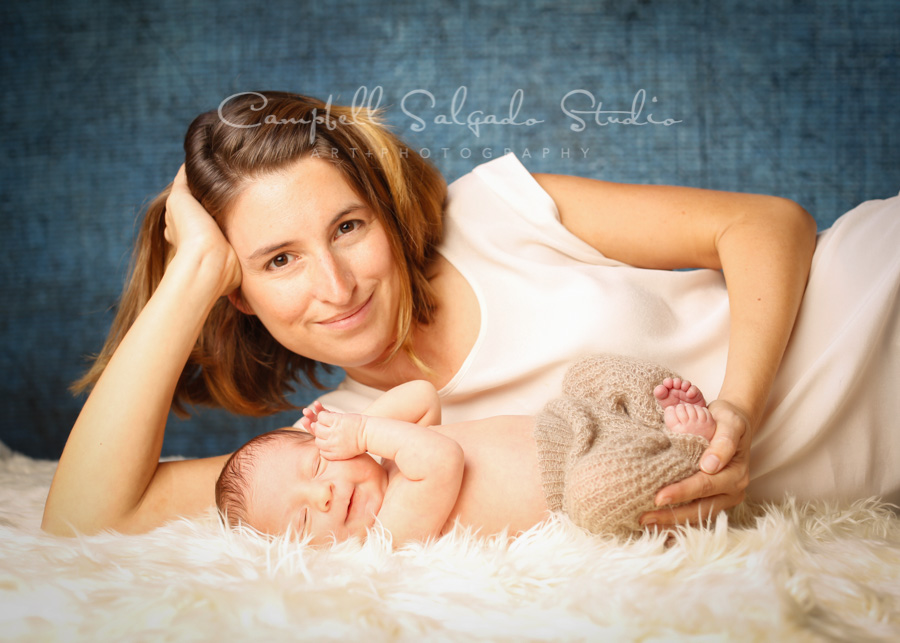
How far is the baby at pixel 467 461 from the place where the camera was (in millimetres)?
989

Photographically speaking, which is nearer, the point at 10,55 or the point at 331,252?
the point at 331,252

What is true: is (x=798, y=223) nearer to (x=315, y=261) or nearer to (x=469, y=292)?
(x=469, y=292)

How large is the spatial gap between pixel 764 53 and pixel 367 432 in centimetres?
192

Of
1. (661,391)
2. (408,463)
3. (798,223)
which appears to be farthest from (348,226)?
(798,223)

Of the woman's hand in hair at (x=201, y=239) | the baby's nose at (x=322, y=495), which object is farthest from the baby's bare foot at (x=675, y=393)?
the woman's hand in hair at (x=201, y=239)

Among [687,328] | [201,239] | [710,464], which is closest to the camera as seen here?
[710,464]

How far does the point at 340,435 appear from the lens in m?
1.07

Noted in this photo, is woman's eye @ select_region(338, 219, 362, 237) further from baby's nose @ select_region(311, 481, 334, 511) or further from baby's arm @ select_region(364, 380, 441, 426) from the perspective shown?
baby's nose @ select_region(311, 481, 334, 511)

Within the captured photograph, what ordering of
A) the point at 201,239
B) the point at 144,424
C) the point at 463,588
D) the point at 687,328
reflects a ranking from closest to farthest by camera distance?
the point at 463,588 → the point at 144,424 → the point at 201,239 → the point at 687,328

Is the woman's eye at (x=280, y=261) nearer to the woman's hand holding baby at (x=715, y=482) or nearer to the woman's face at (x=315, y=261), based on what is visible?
the woman's face at (x=315, y=261)

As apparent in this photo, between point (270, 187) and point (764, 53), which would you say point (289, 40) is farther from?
point (764, 53)

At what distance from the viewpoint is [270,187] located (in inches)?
49.4

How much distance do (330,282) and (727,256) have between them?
0.75 m


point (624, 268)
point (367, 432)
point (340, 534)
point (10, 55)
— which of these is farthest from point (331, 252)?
point (10, 55)
